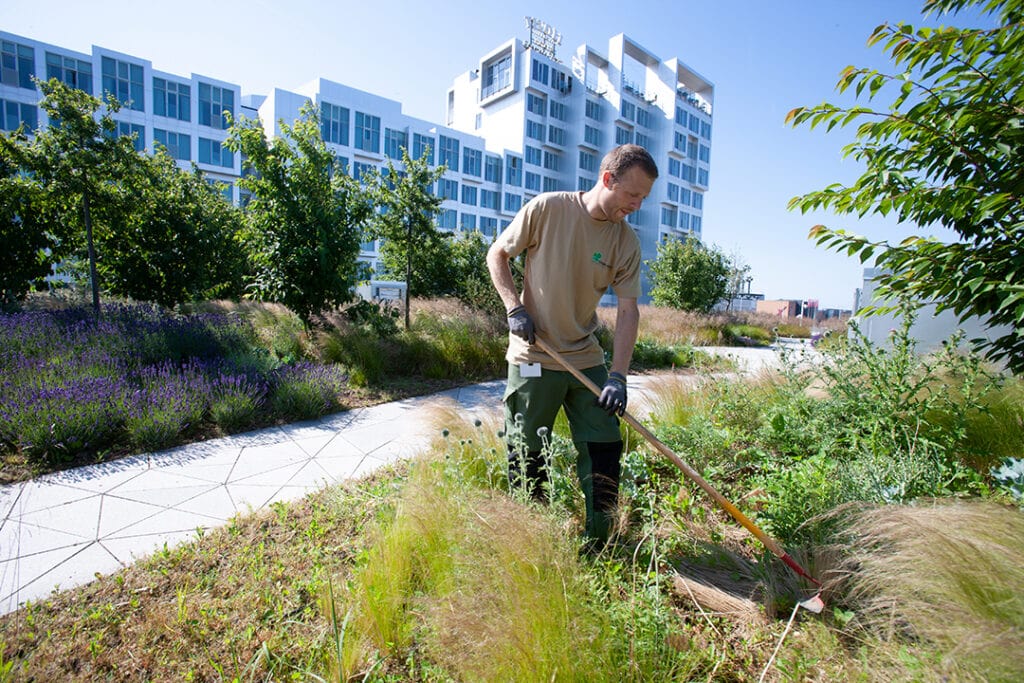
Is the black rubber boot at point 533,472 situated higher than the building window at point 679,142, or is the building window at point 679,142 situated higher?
the building window at point 679,142

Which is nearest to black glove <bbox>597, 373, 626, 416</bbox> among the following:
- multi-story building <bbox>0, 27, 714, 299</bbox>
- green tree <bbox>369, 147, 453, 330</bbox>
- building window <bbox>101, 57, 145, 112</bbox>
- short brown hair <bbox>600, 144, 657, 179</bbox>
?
short brown hair <bbox>600, 144, 657, 179</bbox>

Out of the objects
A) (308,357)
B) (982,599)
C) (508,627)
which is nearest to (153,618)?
(508,627)

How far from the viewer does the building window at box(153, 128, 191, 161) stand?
31102 mm

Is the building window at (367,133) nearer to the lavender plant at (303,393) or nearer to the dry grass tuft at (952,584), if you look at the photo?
the lavender plant at (303,393)

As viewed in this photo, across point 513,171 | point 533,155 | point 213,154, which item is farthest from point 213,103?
point 533,155

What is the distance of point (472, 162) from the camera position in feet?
150

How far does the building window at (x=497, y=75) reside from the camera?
48719mm

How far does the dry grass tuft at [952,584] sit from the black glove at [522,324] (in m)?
1.52

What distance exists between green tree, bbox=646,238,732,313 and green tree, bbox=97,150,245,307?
13671 millimetres

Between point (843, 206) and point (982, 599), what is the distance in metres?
2.04

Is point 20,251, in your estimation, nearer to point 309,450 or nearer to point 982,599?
point 309,450

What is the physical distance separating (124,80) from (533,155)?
3269 cm

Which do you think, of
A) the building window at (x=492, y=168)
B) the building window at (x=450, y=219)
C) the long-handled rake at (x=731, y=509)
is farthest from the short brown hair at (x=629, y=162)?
the building window at (x=492, y=168)

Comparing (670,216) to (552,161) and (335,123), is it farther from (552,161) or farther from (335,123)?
(335,123)
